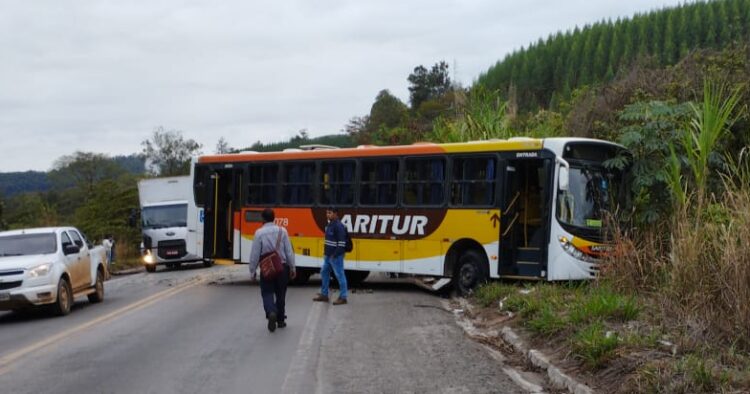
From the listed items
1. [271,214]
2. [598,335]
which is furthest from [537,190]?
[598,335]

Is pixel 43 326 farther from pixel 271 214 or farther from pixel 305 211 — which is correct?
pixel 305 211

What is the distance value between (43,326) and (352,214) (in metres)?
7.21

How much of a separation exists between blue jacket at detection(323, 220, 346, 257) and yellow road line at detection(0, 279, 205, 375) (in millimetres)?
4050

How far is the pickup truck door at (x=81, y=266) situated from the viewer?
16.1m

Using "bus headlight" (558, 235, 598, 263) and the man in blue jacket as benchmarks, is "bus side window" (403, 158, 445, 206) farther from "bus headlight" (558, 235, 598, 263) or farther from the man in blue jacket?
"bus headlight" (558, 235, 598, 263)

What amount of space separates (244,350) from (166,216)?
21365mm

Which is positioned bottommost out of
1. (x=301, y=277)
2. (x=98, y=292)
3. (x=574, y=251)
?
(x=98, y=292)

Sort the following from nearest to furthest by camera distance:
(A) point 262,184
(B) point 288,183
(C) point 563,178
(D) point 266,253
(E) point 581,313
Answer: (E) point 581,313 → (D) point 266,253 → (C) point 563,178 → (B) point 288,183 → (A) point 262,184

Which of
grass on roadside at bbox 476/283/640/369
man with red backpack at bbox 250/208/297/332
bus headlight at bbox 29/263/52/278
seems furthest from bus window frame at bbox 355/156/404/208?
bus headlight at bbox 29/263/52/278

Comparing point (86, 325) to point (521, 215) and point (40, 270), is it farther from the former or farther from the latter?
point (521, 215)

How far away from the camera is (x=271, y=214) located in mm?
12094

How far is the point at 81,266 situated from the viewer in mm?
16500

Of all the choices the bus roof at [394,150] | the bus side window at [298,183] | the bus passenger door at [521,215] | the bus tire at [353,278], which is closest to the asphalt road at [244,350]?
the bus passenger door at [521,215]

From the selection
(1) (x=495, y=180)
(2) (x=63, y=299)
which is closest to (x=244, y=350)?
(2) (x=63, y=299)
